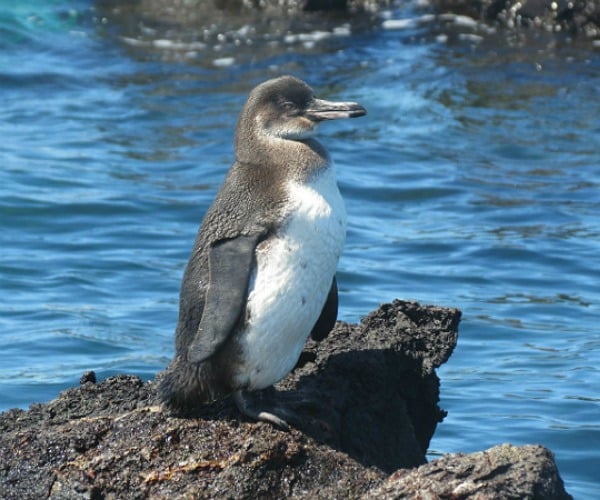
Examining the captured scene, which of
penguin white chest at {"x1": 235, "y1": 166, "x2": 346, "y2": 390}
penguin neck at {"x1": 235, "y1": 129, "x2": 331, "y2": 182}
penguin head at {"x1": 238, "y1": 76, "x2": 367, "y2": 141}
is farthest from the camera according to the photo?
penguin head at {"x1": 238, "y1": 76, "x2": 367, "y2": 141}

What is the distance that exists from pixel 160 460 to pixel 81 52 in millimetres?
13479

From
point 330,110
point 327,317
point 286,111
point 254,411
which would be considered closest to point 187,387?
point 254,411

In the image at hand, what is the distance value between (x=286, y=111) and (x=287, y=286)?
91 centimetres

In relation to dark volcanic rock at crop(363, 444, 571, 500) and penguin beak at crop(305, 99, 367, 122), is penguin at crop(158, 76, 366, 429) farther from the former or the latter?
dark volcanic rock at crop(363, 444, 571, 500)

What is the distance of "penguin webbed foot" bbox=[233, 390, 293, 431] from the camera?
217 inches

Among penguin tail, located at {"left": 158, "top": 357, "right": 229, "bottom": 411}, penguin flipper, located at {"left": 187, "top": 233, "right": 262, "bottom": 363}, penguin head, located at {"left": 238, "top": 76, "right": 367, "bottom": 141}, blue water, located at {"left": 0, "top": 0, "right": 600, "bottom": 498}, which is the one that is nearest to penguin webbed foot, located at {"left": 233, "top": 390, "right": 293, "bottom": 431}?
penguin tail, located at {"left": 158, "top": 357, "right": 229, "bottom": 411}

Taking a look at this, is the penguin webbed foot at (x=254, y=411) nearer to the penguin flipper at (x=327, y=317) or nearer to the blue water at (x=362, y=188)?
the penguin flipper at (x=327, y=317)

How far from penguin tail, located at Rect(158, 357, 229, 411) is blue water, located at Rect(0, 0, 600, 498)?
7.03 ft

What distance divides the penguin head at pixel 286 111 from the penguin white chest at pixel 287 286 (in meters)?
0.39

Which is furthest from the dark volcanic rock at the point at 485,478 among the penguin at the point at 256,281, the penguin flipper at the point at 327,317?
the penguin flipper at the point at 327,317

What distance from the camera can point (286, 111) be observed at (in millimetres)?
6176

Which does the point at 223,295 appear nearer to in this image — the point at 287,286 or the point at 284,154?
the point at 287,286

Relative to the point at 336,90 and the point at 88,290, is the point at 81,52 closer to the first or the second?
the point at 336,90

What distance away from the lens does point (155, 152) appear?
1451 cm
